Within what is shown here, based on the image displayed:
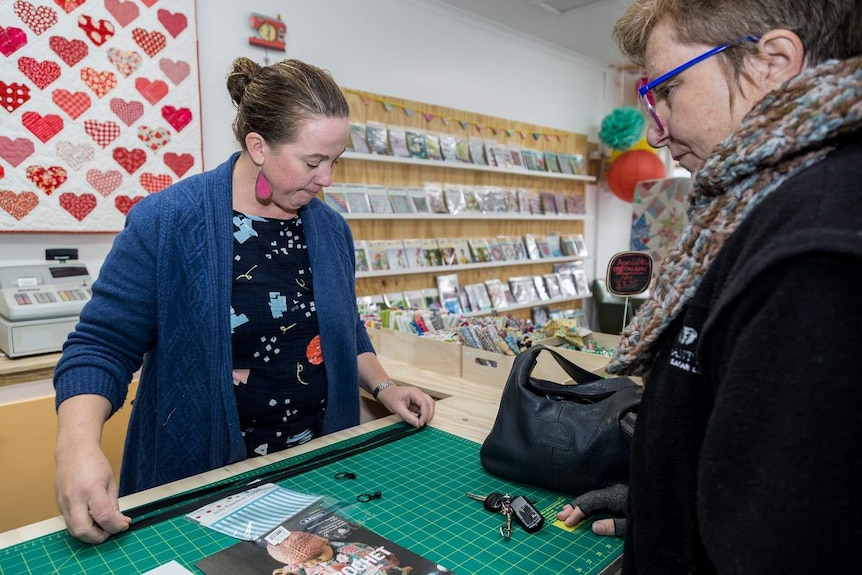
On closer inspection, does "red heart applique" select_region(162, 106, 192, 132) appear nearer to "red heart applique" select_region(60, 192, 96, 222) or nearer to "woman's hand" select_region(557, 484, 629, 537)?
"red heart applique" select_region(60, 192, 96, 222)

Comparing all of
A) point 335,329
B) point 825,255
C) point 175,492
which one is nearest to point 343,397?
point 335,329

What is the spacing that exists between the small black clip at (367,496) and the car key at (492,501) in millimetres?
198

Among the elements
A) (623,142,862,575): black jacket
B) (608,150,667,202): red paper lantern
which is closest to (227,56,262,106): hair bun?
(623,142,862,575): black jacket

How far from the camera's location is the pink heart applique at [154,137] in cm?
305

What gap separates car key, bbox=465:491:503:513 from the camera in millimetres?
1125

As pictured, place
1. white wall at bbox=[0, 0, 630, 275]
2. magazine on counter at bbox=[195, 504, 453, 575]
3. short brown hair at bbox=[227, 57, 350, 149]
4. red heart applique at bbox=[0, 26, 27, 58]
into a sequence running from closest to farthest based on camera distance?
magazine on counter at bbox=[195, 504, 453, 575] < short brown hair at bbox=[227, 57, 350, 149] < red heart applique at bbox=[0, 26, 27, 58] < white wall at bbox=[0, 0, 630, 275]

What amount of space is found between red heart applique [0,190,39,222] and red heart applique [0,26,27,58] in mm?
638

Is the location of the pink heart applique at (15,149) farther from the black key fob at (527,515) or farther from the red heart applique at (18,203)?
the black key fob at (527,515)

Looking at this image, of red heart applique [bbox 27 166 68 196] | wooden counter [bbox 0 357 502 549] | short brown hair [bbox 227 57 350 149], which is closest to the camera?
wooden counter [bbox 0 357 502 549]

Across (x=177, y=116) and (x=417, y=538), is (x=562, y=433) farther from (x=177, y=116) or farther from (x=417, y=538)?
(x=177, y=116)

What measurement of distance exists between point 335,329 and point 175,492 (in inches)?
23.6

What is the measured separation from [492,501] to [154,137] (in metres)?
2.84

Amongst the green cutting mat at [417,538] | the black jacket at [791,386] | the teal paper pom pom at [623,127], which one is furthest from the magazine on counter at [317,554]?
the teal paper pom pom at [623,127]

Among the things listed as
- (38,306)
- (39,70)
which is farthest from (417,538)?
(39,70)
